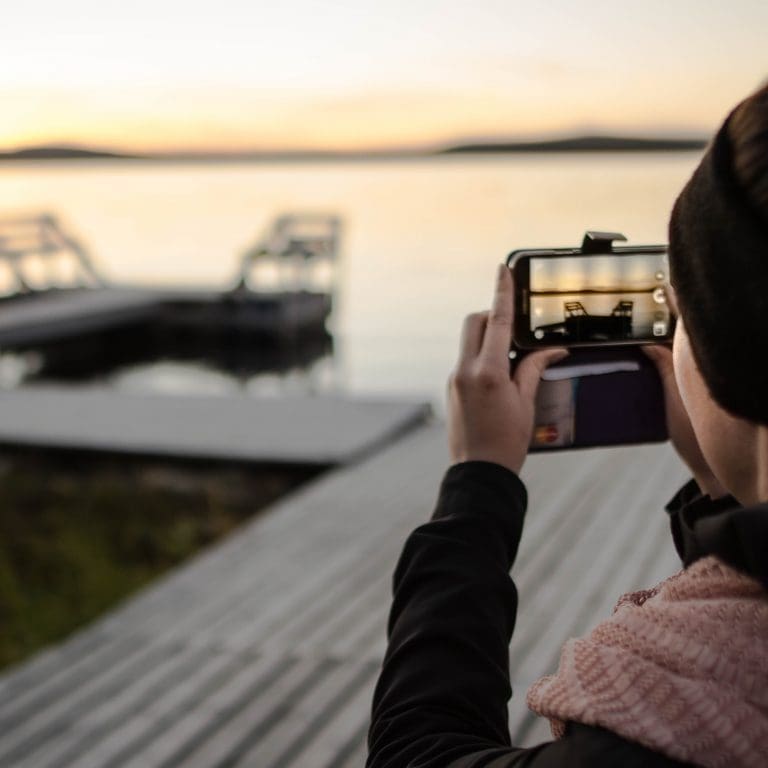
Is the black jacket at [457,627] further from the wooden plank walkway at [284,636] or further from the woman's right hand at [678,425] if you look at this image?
the wooden plank walkway at [284,636]

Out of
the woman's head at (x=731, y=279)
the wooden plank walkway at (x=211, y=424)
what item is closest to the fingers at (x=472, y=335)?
the woman's head at (x=731, y=279)

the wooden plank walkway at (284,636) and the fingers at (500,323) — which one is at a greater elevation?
the fingers at (500,323)

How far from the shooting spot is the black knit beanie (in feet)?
1.82

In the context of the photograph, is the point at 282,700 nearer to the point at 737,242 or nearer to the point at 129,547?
the point at 737,242

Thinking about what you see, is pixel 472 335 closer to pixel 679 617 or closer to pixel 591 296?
pixel 591 296

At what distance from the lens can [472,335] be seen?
2.92 ft

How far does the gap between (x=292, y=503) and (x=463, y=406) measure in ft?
12.6

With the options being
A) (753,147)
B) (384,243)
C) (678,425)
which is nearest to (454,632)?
(678,425)

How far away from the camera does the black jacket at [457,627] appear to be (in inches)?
30.1

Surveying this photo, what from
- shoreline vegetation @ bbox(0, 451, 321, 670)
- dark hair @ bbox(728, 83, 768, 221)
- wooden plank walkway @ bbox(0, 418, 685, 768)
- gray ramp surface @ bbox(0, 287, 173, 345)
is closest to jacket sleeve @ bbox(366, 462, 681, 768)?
dark hair @ bbox(728, 83, 768, 221)

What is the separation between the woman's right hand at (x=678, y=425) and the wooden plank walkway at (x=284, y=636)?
4.67 feet

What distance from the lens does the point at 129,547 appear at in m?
5.00

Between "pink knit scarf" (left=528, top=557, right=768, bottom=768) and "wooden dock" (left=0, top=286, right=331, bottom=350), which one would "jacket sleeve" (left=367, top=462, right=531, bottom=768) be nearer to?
"pink knit scarf" (left=528, top=557, right=768, bottom=768)

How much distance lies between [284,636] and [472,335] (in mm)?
2204
